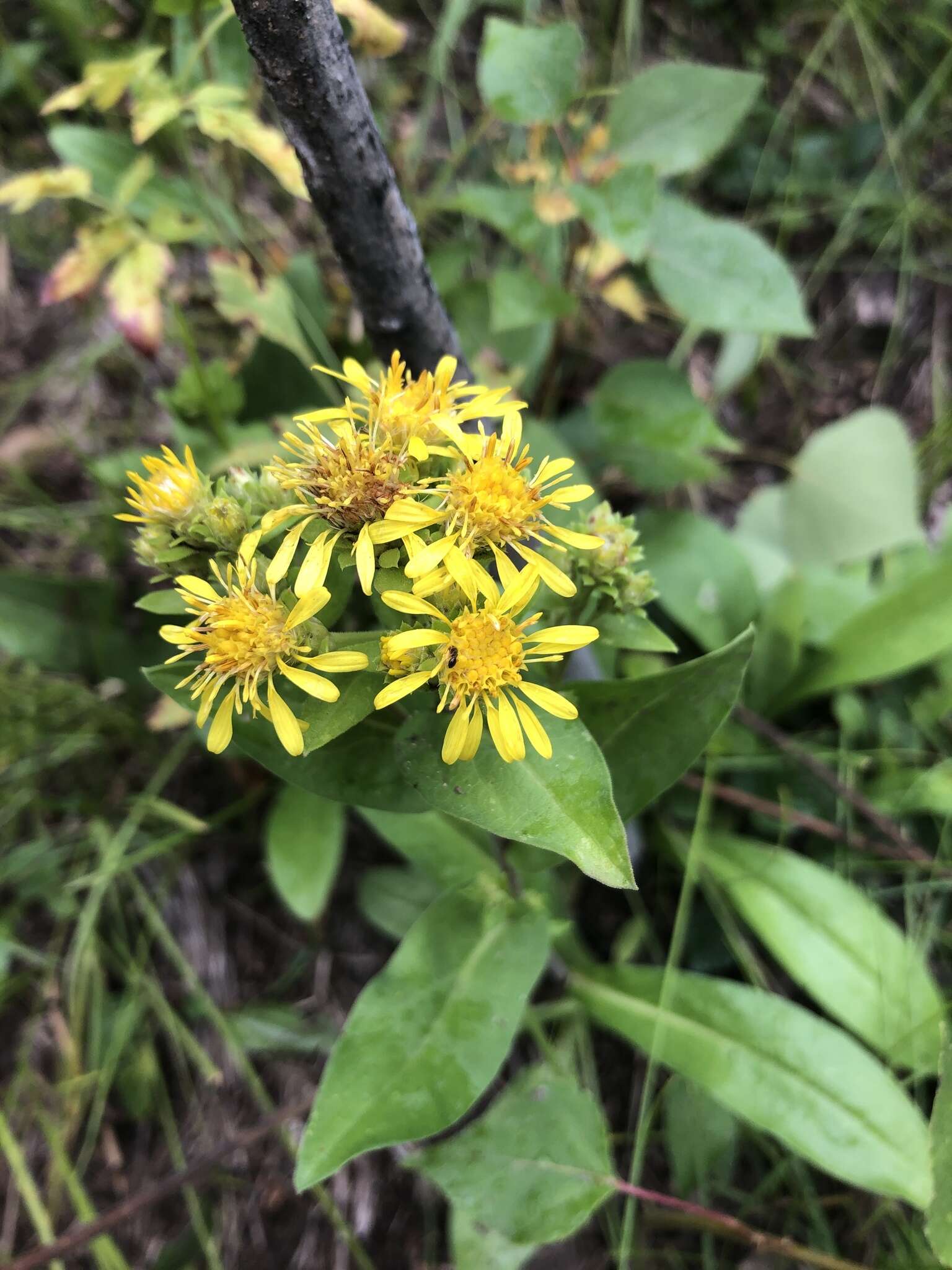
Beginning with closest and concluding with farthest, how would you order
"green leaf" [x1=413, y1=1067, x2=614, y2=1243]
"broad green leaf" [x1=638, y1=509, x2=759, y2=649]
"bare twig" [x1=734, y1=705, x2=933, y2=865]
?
"green leaf" [x1=413, y1=1067, x2=614, y2=1243] < "bare twig" [x1=734, y1=705, x2=933, y2=865] < "broad green leaf" [x1=638, y1=509, x2=759, y2=649]

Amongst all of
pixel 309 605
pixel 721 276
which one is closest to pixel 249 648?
pixel 309 605

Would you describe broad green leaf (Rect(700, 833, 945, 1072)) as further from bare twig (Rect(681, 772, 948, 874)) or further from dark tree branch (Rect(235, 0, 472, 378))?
dark tree branch (Rect(235, 0, 472, 378))

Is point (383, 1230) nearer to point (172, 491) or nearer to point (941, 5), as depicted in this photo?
point (172, 491)

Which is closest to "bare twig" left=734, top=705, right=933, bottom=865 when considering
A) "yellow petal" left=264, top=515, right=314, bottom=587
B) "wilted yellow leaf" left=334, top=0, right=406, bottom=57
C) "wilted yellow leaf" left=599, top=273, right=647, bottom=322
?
"wilted yellow leaf" left=599, top=273, right=647, bottom=322

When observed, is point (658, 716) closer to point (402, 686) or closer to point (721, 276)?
point (402, 686)

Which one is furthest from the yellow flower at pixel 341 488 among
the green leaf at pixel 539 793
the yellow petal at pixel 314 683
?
the green leaf at pixel 539 793

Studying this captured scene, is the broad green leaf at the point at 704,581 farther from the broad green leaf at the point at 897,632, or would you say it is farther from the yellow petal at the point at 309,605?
the yellow petal at the point at 309,605
